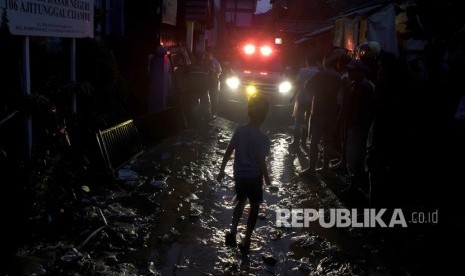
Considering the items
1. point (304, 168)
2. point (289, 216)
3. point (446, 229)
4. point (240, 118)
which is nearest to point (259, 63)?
point (240, 118)

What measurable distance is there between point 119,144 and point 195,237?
3615 millimetres

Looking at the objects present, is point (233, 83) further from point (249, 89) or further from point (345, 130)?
point (345, 130)

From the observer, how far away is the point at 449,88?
6.21 m

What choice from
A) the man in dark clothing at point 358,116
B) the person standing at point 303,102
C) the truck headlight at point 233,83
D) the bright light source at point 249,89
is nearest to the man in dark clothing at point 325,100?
the man in dark clothing at point 358,116

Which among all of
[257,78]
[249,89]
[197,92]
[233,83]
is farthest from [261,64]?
[197,92]

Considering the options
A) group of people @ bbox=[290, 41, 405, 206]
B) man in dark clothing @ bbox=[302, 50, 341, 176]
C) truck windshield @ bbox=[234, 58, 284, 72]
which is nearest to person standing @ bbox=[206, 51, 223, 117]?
truck windshield @ bbox=[234, 58, 284, 72]

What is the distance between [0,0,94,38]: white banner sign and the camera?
5.22m

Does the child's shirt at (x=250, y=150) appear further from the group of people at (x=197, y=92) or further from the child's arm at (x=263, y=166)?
the group of people at (x=197, y=92)

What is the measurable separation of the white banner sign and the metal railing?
181 cm

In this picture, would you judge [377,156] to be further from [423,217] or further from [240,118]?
[240,118]

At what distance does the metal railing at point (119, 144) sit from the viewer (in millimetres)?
7628

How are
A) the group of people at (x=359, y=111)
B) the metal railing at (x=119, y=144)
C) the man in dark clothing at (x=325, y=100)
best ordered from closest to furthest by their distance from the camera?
the group of people at (x=359, y=111), the metal railing at (x=119, y=144), the man in dark clothing at (x=325, y=100)

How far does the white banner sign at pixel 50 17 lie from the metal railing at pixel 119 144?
1.81 metres

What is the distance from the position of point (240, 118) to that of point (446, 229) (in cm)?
1038
